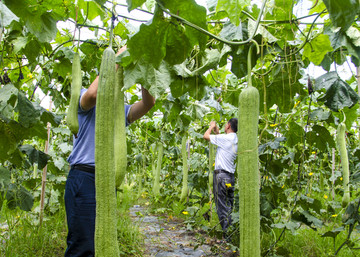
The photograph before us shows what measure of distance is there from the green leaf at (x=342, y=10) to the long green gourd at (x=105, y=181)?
0.82 metres

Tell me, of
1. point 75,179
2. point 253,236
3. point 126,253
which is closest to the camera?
point 253,236

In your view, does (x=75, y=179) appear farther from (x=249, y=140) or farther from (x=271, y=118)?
(x=271, y=118)

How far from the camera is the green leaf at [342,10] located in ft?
3.40

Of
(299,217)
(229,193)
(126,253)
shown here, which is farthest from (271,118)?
(126,253)

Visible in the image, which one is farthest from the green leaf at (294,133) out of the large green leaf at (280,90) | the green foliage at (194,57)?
the large green leaf at (280,90)

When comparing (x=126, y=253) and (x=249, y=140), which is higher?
(x=249, y=140)

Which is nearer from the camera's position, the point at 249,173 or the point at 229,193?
the point at 249,173

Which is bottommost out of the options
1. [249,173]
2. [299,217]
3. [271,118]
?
[299,217]

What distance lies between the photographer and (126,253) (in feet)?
13.0

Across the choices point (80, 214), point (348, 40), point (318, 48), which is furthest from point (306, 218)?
point (80, 214)

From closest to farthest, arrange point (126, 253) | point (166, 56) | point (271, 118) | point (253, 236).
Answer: point (253, 236), point (166, 56), point (126, 253), point (271, 118)

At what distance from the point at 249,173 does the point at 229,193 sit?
4.25 metres

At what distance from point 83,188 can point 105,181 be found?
54.1 inches

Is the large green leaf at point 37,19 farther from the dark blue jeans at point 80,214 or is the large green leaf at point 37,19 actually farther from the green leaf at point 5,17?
the dark blue jeans at point 80,214
